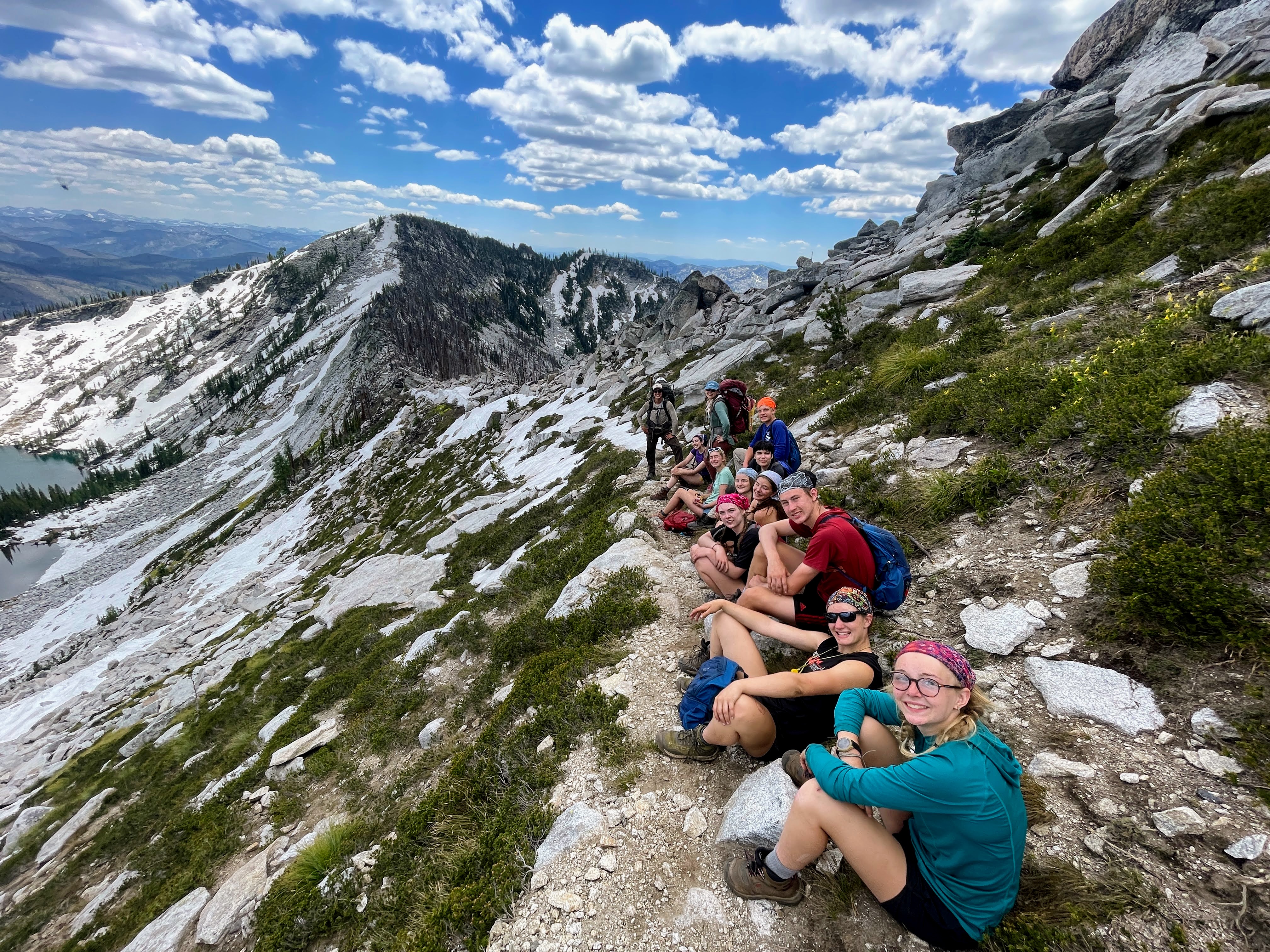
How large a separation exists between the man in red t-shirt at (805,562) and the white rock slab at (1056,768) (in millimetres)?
2052

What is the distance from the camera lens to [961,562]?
671 cm

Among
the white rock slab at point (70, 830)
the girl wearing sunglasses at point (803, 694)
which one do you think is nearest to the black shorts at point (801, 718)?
the girl wearing sunglasses at point (803, 694)

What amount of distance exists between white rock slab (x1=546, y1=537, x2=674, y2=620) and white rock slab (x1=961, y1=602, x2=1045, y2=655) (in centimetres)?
482

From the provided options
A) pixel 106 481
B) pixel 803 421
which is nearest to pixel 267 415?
pixel 106 481

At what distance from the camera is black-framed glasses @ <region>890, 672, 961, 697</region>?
3.50 m

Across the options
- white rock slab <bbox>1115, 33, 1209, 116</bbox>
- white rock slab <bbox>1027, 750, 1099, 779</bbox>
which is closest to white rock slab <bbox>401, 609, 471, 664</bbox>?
white rock slab <bbox>1027, 750, 1099, 779</bbox>

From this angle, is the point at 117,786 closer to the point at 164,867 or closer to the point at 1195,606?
the point at 164,867

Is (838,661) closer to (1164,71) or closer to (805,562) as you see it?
(805,562)

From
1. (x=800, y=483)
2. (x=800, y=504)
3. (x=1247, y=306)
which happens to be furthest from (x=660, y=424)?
(x=1247, y=306)

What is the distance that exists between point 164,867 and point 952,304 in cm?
2404

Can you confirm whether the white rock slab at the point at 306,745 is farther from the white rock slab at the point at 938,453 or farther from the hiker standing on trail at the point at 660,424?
the white rock slab at the point at 938,453

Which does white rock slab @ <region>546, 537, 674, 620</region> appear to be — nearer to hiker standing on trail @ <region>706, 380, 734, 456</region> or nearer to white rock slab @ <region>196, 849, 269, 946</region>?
hiker standing on trail @ <region>706, 380, 734, 456</region>

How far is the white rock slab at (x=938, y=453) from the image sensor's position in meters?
8.70

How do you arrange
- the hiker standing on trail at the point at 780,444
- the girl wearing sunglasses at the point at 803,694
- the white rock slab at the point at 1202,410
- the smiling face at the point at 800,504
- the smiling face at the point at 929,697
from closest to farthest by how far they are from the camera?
the smiling face at the point at 929,697 < the girl wearing sunglasses at the point at 803,694 < the white rock slab at the point at 1202,410 < the smiling face at the point at 800,504 < the hiker standing on trail at the point at 780,444
